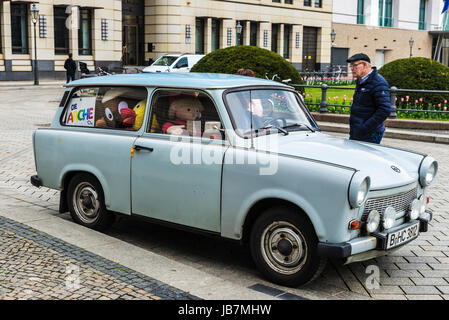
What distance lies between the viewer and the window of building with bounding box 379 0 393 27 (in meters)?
66.9

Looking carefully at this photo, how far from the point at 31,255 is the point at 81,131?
166 cm

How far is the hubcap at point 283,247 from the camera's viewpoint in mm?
4734

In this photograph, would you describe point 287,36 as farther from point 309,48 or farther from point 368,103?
point 368,103

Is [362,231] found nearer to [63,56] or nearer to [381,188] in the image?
[381,188]

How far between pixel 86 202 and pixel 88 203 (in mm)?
25

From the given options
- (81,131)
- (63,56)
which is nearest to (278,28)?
(63,56)

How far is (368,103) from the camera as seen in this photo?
7023 mm

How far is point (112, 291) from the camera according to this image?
4375 mm

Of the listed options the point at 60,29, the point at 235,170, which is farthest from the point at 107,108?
the point at 60,29

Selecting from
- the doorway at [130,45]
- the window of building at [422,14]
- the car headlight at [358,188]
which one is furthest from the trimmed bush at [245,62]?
the window of building at [422,14]

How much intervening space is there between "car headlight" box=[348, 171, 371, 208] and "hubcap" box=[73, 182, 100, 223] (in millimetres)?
2916

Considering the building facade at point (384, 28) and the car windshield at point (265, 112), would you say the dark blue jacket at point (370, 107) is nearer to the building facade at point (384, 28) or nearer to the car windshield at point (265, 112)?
the car windshield at point (265, 112)

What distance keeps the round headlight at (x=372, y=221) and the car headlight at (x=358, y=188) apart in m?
0.19

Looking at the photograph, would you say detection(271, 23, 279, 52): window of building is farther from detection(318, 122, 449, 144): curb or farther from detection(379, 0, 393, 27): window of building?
detection(318, 122, 449, 144): curb
